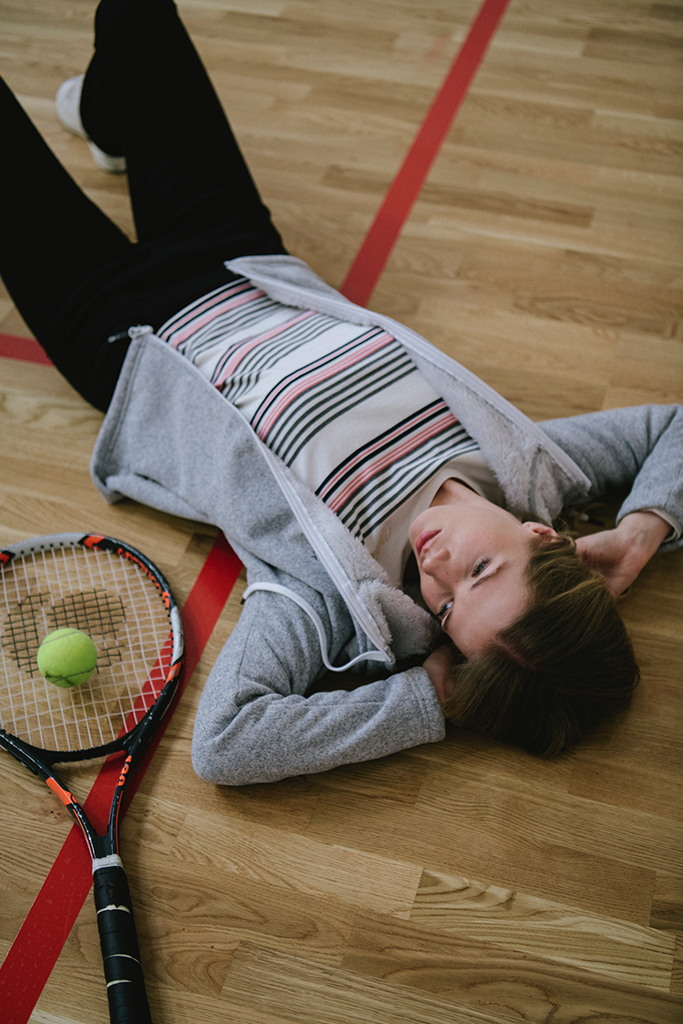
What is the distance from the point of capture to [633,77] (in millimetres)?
2586

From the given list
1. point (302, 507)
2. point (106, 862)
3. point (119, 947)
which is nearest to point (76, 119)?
point (302, 507)

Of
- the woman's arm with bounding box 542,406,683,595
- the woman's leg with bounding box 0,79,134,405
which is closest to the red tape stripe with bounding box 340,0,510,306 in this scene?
the woman's leg with bounding box 0,79,134,405

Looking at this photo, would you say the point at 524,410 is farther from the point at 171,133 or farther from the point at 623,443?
the point at 171,133

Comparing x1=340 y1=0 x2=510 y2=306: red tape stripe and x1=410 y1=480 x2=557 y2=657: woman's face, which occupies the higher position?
x1=340 y1=0 x2=510 y2=306: red tape stripe

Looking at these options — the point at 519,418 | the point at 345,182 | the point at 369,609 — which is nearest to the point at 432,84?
the point at 345,182

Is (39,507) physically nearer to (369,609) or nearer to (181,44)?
(369,609)

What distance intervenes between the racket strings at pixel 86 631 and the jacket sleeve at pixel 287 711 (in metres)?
0.22

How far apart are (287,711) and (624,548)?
70 cm

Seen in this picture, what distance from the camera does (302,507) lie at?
1434mm

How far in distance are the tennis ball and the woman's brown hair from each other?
2.16 feet

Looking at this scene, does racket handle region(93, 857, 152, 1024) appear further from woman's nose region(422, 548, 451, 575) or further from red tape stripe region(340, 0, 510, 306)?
red tape stripe region(340, 0, 510, 306)

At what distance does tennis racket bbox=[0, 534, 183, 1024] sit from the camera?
131 centimetres

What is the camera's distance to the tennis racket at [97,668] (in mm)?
1309

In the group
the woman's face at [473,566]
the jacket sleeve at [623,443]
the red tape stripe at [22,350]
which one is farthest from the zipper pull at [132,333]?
the jacket sleeve at [623,443]
